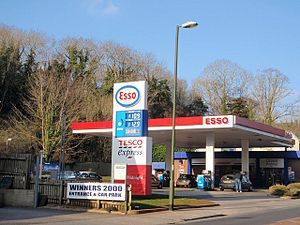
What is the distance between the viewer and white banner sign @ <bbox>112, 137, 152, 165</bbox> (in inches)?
909

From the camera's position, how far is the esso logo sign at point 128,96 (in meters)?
23.8

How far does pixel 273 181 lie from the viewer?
5119 centimetres

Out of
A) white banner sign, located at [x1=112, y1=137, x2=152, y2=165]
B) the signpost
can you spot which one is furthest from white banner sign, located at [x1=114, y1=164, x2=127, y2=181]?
white banner sign, located at [x1=112, y1=137, x2=152, y2=165]

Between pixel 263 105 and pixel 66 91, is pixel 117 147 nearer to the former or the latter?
pixel 66 91

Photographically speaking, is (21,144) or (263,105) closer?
(21,144)

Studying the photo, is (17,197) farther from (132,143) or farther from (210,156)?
(210,156)

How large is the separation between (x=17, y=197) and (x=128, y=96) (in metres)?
7.45

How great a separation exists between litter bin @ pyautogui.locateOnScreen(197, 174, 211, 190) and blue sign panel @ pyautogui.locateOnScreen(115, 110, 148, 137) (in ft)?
55.5

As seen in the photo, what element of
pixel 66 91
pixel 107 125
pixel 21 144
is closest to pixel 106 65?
pixel 66 91

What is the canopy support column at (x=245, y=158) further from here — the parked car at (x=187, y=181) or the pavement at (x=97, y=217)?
the pavement at (x=97, y=217)

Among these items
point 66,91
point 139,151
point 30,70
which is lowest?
point 139,151

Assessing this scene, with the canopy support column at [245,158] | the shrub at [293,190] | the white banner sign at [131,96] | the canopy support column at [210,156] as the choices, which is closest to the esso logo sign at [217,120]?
the canopy support column at [210,156]

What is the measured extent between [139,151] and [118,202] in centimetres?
404

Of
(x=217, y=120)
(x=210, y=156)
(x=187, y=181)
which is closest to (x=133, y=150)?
(x=217, y=120)
